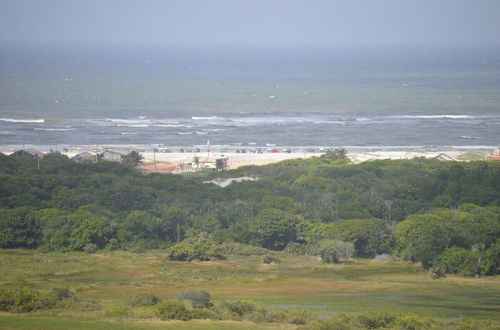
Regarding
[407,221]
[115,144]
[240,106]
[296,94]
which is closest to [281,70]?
[296,94]

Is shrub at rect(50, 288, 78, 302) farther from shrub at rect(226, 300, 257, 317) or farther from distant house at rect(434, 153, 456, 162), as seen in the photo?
distant house at rect(434, 153, 456, 162)

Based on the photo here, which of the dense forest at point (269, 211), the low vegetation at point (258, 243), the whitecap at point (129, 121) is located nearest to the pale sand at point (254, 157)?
the dense forest at point (269, 211)

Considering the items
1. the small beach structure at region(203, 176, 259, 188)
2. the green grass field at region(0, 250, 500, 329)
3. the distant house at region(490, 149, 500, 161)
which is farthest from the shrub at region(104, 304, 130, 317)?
the distant house at region(490, 149, 500, 161)

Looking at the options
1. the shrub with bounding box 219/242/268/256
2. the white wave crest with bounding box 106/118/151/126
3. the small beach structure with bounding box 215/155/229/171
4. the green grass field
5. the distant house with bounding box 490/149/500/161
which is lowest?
the green grass field

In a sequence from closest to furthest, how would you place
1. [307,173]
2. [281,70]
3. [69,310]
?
[69,310]
[307,173]
[281,70]

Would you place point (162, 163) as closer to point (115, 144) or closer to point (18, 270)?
point (115, 144)

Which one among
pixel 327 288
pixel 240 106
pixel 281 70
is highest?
pixel 281 70

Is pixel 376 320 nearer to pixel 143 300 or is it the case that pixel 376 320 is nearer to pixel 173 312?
pixel 173 312
